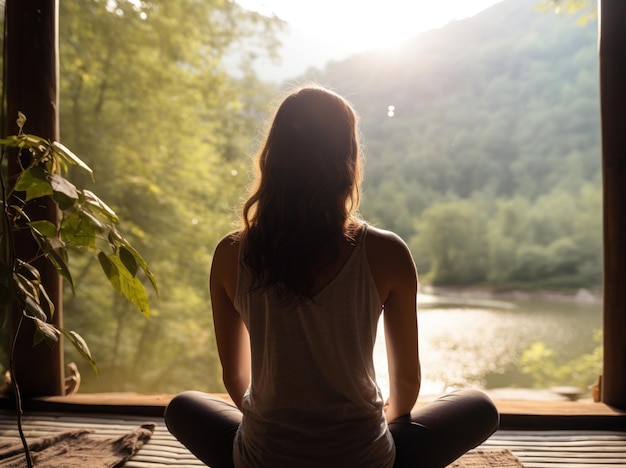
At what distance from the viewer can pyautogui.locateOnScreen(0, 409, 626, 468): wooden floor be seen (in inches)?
69.7

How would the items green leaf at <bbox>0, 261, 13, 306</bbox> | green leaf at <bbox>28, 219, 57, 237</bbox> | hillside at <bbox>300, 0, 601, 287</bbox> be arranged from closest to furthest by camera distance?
green leaf at <bbox>0, 261, 13, 306</bbox>
green leaf at <bbox>28, 219, 57, 237</bbox>
hillside at <bbox>300, 0, 601, 287</bbox>

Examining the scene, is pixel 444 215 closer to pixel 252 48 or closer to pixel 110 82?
pixel 252 48

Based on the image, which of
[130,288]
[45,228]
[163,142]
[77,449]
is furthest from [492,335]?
[45,228]

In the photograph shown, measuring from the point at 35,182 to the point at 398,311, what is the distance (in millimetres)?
777

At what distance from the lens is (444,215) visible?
5.44 m

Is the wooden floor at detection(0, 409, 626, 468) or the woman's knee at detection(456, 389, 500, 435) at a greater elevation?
the woman's knee at detection(456, 389, 500, 435)

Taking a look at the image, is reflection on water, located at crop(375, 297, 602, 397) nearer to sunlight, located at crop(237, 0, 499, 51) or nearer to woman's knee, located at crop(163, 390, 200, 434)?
sunlight, located at crop(237, 0, 499, 51)

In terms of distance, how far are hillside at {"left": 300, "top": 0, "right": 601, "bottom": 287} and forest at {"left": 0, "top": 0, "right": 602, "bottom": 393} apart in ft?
0.06

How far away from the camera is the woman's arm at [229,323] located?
3.95 ft

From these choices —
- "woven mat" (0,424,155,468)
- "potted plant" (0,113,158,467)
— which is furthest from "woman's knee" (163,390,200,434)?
"woven mat" (0,424,155,468)

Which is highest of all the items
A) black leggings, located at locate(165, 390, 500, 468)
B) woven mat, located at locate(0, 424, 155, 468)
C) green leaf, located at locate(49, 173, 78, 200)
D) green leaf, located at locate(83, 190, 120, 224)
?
green leaf, located at locate(49, 173, 78, 200)

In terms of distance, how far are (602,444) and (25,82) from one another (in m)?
2.40

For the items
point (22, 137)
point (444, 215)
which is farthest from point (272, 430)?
point (444, 215)

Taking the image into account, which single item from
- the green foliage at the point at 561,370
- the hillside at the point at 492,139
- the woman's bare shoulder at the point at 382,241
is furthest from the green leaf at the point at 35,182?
the green foliage at the point at 561,370
